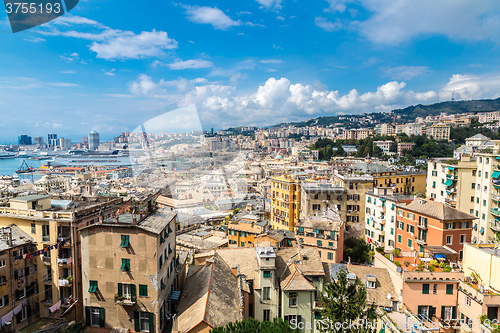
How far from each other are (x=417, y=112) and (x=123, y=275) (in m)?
143

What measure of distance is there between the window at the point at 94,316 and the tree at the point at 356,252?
33.0ft

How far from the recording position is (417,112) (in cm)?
12712

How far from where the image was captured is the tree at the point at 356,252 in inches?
532

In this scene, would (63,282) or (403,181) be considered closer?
(63,282)

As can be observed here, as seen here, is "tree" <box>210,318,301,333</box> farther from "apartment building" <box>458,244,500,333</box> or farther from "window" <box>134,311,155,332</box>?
"apartment building" <box>458,244,500,333</box>

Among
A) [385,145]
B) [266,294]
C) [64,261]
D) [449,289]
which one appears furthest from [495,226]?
[385,145]

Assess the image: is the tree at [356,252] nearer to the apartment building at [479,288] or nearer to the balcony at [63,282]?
the apartment building at [479,288]

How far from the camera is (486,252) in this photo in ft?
28.0

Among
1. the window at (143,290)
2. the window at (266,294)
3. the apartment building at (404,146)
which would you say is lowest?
the window at (266,294)

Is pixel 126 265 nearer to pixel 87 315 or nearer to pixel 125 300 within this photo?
pixel 125 300

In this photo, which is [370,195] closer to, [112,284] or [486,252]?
[486,252]

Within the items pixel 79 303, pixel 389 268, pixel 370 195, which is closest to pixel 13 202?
pixel 79 303

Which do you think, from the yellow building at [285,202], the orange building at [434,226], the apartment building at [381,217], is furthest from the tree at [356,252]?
the yellow building at [285,202]

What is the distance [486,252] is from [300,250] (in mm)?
5151
